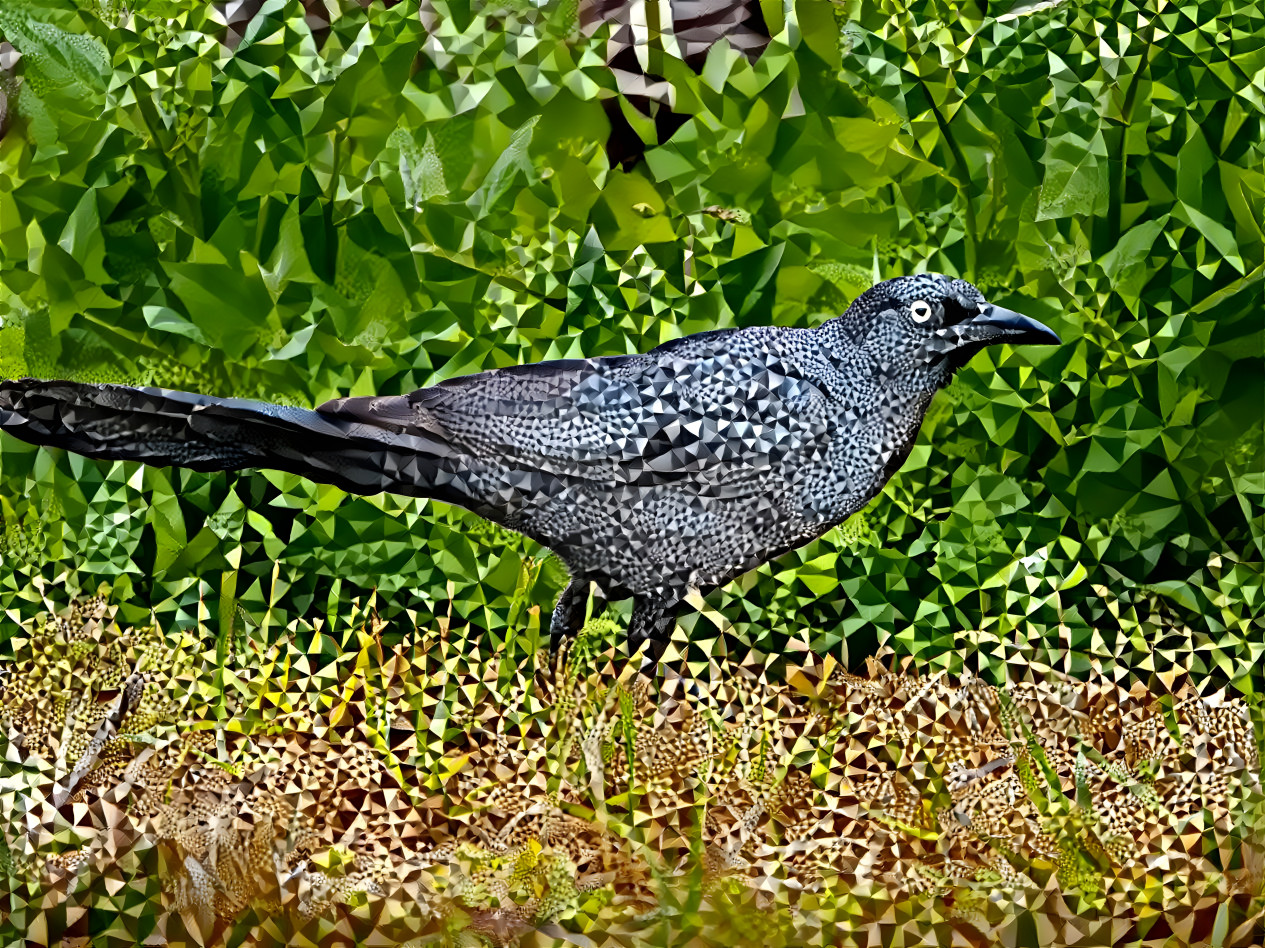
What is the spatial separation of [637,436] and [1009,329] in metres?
0.55

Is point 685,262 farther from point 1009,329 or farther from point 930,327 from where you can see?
point 1009,329

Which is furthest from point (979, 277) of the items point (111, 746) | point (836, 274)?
point (111, 746)

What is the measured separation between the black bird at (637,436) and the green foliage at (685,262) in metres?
0.08

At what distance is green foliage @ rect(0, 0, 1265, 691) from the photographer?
1.91 m

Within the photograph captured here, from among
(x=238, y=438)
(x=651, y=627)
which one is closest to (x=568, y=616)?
(x=651, y=627)

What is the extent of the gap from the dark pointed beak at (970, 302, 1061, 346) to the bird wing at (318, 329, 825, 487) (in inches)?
9.9

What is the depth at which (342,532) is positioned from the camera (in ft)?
6.36

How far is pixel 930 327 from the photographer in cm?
186

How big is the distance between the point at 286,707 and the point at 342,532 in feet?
0.86

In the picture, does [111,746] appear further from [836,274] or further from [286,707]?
[836,274]

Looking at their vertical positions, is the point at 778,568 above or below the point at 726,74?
below

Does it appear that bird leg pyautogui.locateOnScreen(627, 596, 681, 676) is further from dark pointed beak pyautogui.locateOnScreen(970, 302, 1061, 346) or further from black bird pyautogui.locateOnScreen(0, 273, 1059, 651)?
dark pointed beak pyautogui.locateOnScreen(970, 302, 1061, 346)

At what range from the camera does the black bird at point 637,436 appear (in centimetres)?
175

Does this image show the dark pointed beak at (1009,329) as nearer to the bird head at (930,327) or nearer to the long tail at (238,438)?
the bird head at (930,327)
